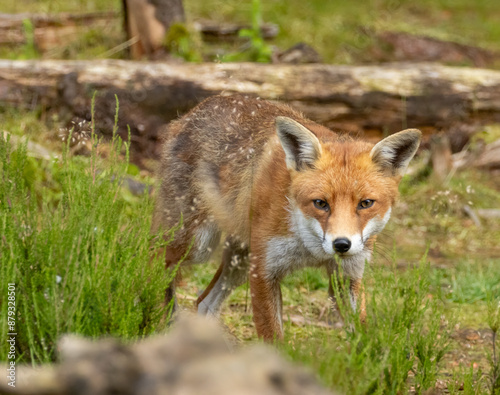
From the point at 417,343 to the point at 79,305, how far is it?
6.18 feet

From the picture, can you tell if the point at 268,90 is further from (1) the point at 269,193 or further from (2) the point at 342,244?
(2) the point at 342,244

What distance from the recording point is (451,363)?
4.40 m

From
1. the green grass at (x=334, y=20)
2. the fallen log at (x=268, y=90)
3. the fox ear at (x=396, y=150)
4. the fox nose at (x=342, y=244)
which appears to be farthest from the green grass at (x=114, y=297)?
the green grass at (x=334, y=20)

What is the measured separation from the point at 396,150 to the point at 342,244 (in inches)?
33.5

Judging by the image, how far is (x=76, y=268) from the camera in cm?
295

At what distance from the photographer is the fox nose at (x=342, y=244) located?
3.42m

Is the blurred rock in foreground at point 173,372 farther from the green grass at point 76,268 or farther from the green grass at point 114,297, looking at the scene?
the green grass at point 76,268

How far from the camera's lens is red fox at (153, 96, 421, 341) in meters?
3.68

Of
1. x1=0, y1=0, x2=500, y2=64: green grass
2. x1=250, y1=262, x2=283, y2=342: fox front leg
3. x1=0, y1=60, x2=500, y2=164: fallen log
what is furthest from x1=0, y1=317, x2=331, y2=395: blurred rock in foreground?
x1=0, y1=0, x2=500, y2=64: green grass

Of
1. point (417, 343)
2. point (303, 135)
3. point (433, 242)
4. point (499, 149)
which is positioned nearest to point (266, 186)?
point (303, 135)

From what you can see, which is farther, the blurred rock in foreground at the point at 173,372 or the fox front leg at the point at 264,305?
the fox front leg at the point at 264,305

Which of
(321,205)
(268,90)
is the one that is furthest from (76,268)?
(268,90)

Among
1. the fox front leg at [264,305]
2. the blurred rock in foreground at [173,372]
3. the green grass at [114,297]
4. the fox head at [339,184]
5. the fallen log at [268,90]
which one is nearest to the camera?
the blurred rock in foreground at [173,372]

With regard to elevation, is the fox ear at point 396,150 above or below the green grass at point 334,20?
above
